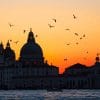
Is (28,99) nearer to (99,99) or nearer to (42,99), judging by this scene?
(42,99)

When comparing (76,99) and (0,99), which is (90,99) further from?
(0,99)

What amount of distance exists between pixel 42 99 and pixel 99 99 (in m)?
7.18

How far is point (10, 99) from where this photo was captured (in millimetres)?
113750

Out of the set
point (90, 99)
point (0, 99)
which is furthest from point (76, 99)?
point (0, 99)

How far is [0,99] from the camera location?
11406cm

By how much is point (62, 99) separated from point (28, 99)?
438 cm

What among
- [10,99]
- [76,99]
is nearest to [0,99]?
[10,99]

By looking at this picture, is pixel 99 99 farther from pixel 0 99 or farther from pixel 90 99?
pixel 0 99

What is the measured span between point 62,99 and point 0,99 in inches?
308

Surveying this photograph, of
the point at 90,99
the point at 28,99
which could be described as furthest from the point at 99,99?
the point at 28,99

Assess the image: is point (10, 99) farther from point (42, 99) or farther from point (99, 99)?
point (99, 99)

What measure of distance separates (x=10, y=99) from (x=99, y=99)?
36.4 ft

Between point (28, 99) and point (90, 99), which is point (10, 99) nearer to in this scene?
point (28, 99)

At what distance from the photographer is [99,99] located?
11306 cm
